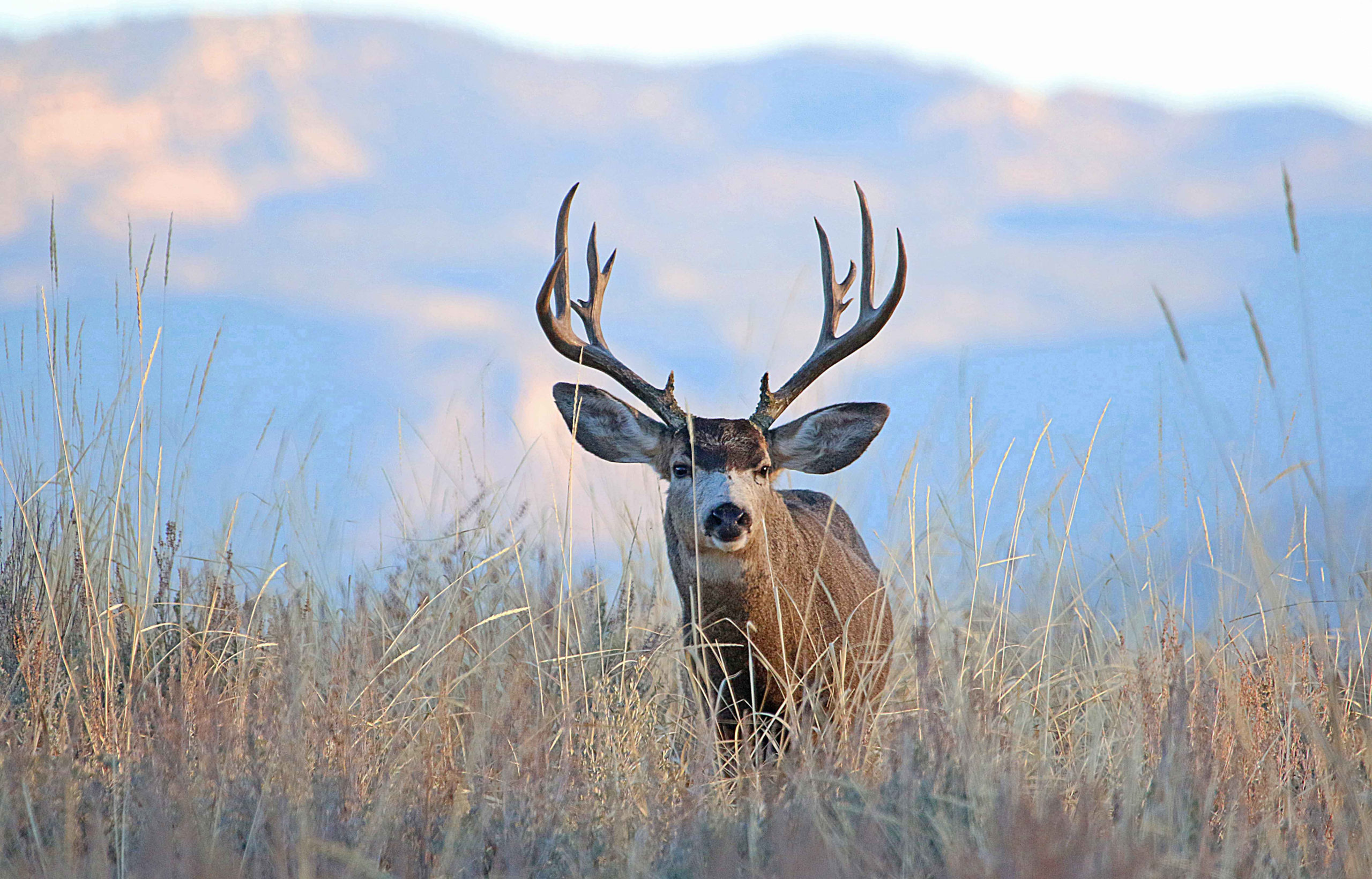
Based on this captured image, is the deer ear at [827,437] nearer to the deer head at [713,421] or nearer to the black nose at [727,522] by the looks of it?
the deer head at [713,421]

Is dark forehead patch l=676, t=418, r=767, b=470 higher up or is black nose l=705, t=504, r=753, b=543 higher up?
dark forehead patch l=676, t=418, r=767, b=470

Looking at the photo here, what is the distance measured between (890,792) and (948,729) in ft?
1.12

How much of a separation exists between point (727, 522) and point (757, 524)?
26 cm

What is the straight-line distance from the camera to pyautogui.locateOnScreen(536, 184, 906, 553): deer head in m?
5.24

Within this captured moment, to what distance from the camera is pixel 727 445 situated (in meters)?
5.29

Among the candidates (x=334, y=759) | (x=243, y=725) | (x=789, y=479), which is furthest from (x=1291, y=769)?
(x=243, y=725)

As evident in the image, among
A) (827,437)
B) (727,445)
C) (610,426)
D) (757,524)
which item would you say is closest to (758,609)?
(757,524)

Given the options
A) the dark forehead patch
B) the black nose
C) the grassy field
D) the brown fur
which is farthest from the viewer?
the dark forehead patch

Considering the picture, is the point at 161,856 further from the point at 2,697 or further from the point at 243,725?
the point at 2,697

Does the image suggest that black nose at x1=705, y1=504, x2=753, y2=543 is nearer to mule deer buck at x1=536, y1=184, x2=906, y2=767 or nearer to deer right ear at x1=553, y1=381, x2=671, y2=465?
mule deer buck at x1=536, y1=184, x2=906, y2=767

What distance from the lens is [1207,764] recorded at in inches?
151

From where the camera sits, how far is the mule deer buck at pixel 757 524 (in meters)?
5.03

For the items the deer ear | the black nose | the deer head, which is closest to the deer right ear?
the deer head

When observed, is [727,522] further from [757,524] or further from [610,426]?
[610,426]
